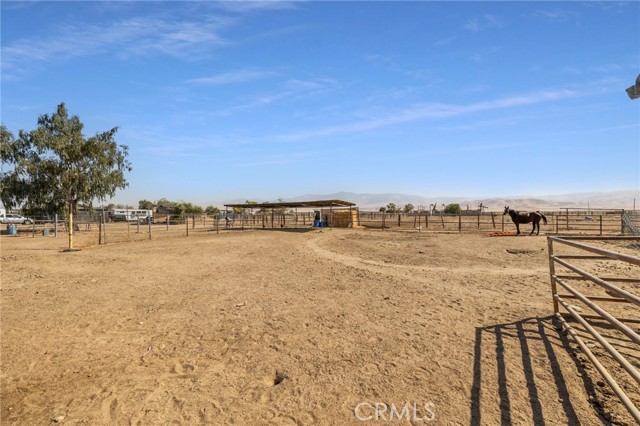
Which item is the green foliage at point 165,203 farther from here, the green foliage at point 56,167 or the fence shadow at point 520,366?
the fence shadow at point 520,366

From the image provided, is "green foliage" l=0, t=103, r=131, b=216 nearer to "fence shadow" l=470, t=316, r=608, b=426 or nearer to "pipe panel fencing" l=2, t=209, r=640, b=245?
"pipe panel fencing" l=2, t=209, r=640, b=245

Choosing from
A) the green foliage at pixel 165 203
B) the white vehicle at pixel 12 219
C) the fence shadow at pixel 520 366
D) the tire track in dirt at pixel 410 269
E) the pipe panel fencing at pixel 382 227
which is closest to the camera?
the fence shadow at pixel 520 366

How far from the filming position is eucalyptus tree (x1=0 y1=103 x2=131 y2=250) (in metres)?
30.7

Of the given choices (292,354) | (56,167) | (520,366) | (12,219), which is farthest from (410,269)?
(12,219)

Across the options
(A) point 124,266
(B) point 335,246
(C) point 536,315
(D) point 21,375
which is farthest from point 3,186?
(C) point 536,315

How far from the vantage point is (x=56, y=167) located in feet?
102

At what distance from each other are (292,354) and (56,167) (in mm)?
35965

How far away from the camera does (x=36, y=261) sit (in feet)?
40.3

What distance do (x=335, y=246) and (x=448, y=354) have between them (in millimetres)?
12492

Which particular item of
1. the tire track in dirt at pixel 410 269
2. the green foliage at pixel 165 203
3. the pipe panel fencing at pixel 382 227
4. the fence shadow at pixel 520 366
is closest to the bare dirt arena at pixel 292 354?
the fence shadow at pixel 520 366

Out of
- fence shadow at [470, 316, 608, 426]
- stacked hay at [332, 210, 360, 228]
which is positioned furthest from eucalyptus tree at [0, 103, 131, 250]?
fence shadow at [470, 316, 608, 426]

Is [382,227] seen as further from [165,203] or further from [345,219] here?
[165,203]

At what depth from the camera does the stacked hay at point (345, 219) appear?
32584 mm

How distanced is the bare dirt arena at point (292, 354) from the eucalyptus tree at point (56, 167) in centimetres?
2779
